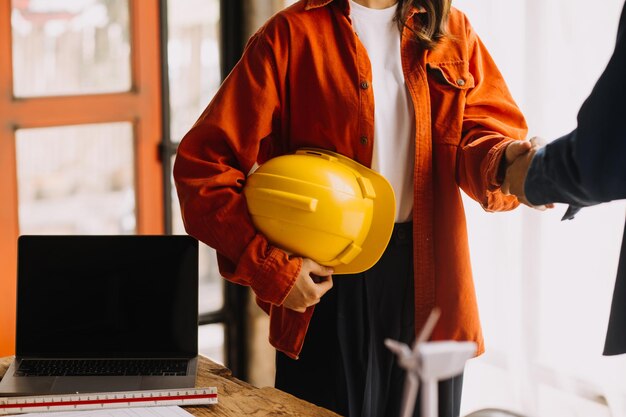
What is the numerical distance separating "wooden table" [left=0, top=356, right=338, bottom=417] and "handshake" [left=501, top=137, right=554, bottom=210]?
526mm

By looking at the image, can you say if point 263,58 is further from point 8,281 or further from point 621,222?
point 8,281

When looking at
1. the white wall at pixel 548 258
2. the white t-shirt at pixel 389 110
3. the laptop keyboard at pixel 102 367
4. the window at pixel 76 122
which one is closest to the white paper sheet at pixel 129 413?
the laptop keyboard at pixel 102 367

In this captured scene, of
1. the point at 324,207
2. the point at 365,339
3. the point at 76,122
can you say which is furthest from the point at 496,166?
the point at 76,122

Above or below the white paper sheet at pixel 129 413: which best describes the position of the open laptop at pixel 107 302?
above

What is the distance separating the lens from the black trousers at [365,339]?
5.93 ft

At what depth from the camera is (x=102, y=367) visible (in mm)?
1658

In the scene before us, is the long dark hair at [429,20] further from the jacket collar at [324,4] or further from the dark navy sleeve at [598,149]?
the dark navy sleeve at [598,149]

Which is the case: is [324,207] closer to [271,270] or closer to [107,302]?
[271,270]

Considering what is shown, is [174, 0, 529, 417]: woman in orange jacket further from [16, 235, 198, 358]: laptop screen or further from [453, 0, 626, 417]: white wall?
[453, 0, 626, 417]: white wall

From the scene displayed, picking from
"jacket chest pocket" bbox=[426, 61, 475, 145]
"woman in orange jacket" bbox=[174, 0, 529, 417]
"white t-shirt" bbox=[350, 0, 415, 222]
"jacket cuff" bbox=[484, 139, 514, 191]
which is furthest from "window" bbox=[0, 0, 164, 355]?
"jacket cuff" bbox=[484, 139, 514, 191]

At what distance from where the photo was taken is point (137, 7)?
2988 mm

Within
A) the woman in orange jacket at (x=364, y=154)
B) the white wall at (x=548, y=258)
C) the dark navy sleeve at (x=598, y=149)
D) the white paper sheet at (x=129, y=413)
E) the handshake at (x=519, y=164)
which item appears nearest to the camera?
the dark navy sleeve at (x=598, y=149)

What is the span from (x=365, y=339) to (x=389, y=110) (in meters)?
0.46

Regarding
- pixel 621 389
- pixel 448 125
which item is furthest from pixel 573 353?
pixel 448 125
